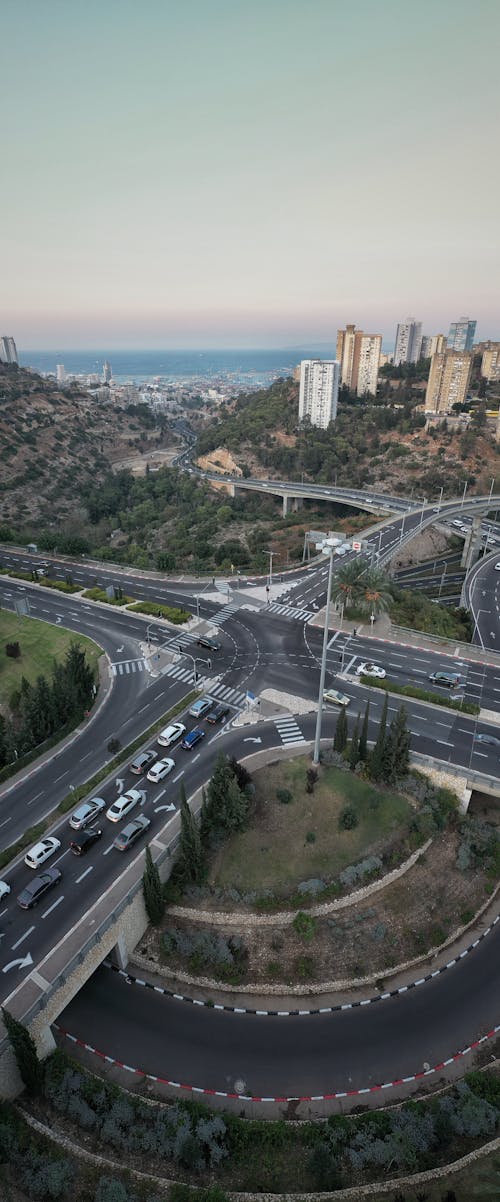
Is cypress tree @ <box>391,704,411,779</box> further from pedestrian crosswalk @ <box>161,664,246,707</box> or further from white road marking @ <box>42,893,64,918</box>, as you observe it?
white road marking @ <box>42,893,64,918</box>

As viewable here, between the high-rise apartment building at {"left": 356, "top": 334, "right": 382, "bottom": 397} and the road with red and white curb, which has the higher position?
the high-rise apartment building at {"left": 356, "top": 334, "right": 382, "bottom": 397}

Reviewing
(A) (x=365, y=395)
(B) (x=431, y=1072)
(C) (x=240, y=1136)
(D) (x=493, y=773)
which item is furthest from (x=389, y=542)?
(A) (x=365, y=395)

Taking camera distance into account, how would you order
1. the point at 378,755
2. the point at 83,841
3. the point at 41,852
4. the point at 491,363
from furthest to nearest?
1. the point at 491,363
2. the point at 378,755
3. the point at 83,841
4. the point at 41,852

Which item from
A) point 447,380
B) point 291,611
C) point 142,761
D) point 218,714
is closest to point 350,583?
point 291,611

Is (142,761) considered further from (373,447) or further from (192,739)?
(373,447)

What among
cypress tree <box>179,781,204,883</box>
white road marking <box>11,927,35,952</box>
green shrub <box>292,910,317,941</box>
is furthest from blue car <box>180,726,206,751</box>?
white road marking <box>11,927,35,952</box>

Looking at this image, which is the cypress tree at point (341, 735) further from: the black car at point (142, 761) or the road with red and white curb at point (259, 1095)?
the road with red and white curb at point (259, 1095)
